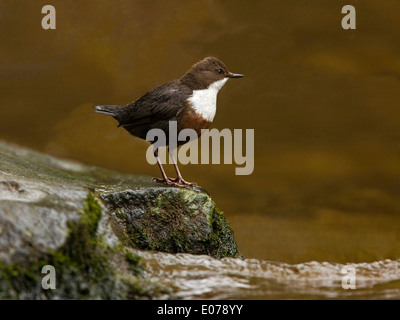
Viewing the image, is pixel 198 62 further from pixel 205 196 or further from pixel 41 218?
pixel 41 218

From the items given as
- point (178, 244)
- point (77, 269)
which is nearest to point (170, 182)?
point (178, 244)

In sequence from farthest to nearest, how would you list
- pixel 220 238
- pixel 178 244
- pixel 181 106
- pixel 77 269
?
pixel 181 106
pixel 220 238
pixel 178 244
pixel 77 269

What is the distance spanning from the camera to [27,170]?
3.74 metres

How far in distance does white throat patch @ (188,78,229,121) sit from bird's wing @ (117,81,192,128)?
0.20 ft

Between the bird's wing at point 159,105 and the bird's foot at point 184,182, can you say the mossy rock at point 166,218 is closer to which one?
the bird's foot at point 184,182

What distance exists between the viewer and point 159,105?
409 cm

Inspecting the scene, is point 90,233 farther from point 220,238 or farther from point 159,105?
point 159,105

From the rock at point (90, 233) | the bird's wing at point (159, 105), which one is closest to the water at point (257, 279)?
the rock at point (90, 233)

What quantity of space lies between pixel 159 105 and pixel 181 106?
16cm

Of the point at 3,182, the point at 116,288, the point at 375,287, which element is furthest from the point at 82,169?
the point at 375,287

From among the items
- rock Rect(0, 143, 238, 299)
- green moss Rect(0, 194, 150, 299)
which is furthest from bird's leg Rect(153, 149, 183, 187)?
green moss Rect(0, 194, 150, 299)

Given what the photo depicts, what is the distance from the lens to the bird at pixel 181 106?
4.07 meters

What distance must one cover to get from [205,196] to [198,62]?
1.14 m

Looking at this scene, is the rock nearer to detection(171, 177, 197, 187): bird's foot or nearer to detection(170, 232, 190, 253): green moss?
detection(170, 232, 190, 253): green moss
